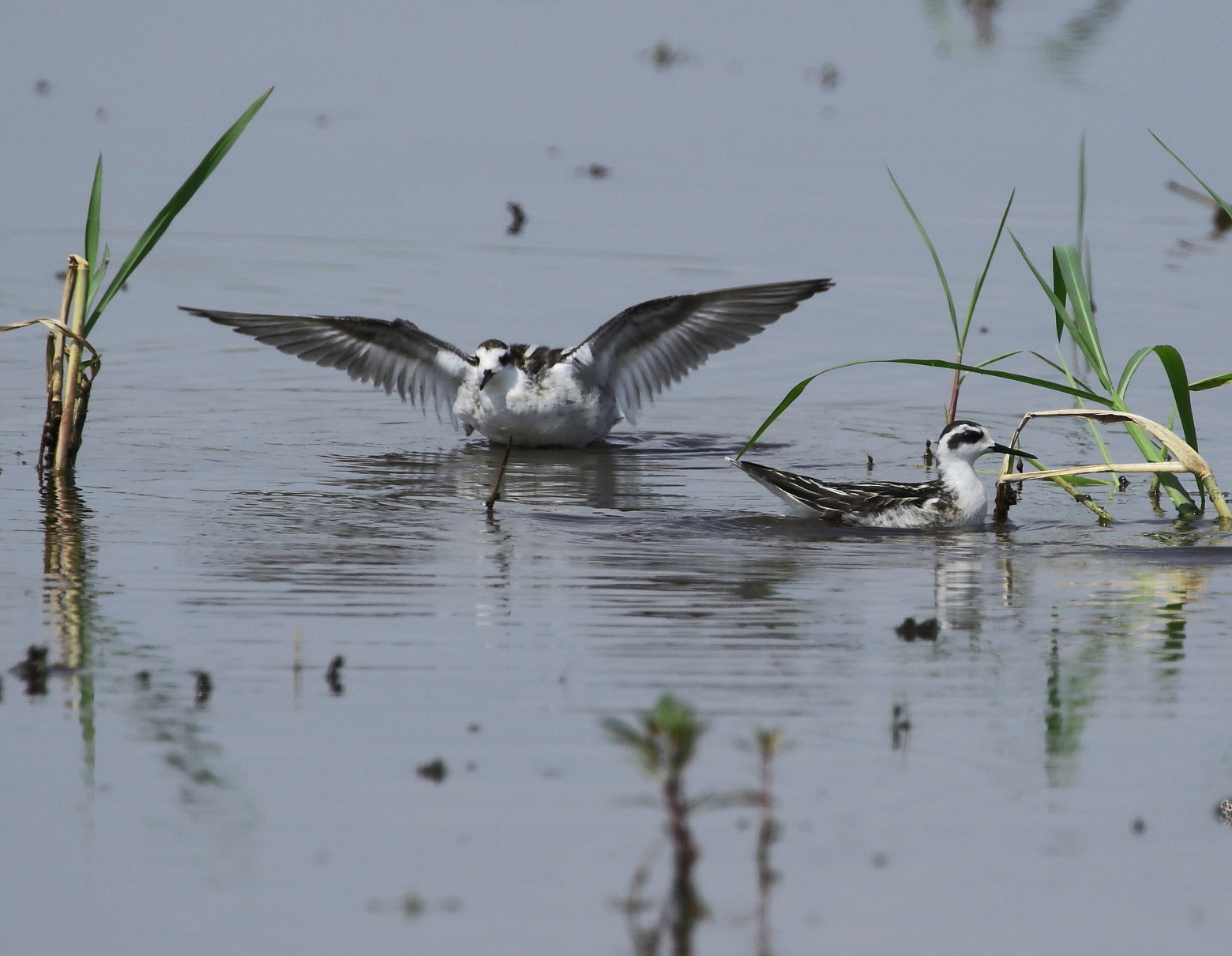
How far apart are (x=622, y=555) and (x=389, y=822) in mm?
3484

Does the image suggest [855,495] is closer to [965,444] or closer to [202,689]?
[965,444]

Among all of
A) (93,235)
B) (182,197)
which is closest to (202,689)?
(182,197)

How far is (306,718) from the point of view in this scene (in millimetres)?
5453

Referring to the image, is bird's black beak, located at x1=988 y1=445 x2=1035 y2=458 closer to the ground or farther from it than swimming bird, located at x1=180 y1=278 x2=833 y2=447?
closer to the ground

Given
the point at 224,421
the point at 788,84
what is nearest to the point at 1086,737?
the point at 224,421

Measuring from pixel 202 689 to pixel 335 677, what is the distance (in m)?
0.41

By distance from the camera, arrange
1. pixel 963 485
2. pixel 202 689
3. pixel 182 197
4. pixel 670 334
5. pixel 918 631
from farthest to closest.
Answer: pixel 670 334
pixel 963 485
pixel 182 197
pixel 918 631
pixel 202 689

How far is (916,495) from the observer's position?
29.7 feet

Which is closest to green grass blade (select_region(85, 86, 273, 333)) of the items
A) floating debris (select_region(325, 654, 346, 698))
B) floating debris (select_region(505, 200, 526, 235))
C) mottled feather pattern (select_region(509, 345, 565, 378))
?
floating debris (select_region(325, 654, 346, 698))

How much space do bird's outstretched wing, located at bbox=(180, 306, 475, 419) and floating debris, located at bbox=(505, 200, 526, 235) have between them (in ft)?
13.7

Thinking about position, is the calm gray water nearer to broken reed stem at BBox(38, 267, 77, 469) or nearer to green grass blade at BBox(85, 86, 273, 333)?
broken reed stem at BBox(38, 267, 77, 469)

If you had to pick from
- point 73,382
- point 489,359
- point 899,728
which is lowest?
point 899,728

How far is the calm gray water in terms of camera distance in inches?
174

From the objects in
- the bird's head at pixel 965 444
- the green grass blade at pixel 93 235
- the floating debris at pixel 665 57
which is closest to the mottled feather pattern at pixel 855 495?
the bird's head at pixel 965 444
